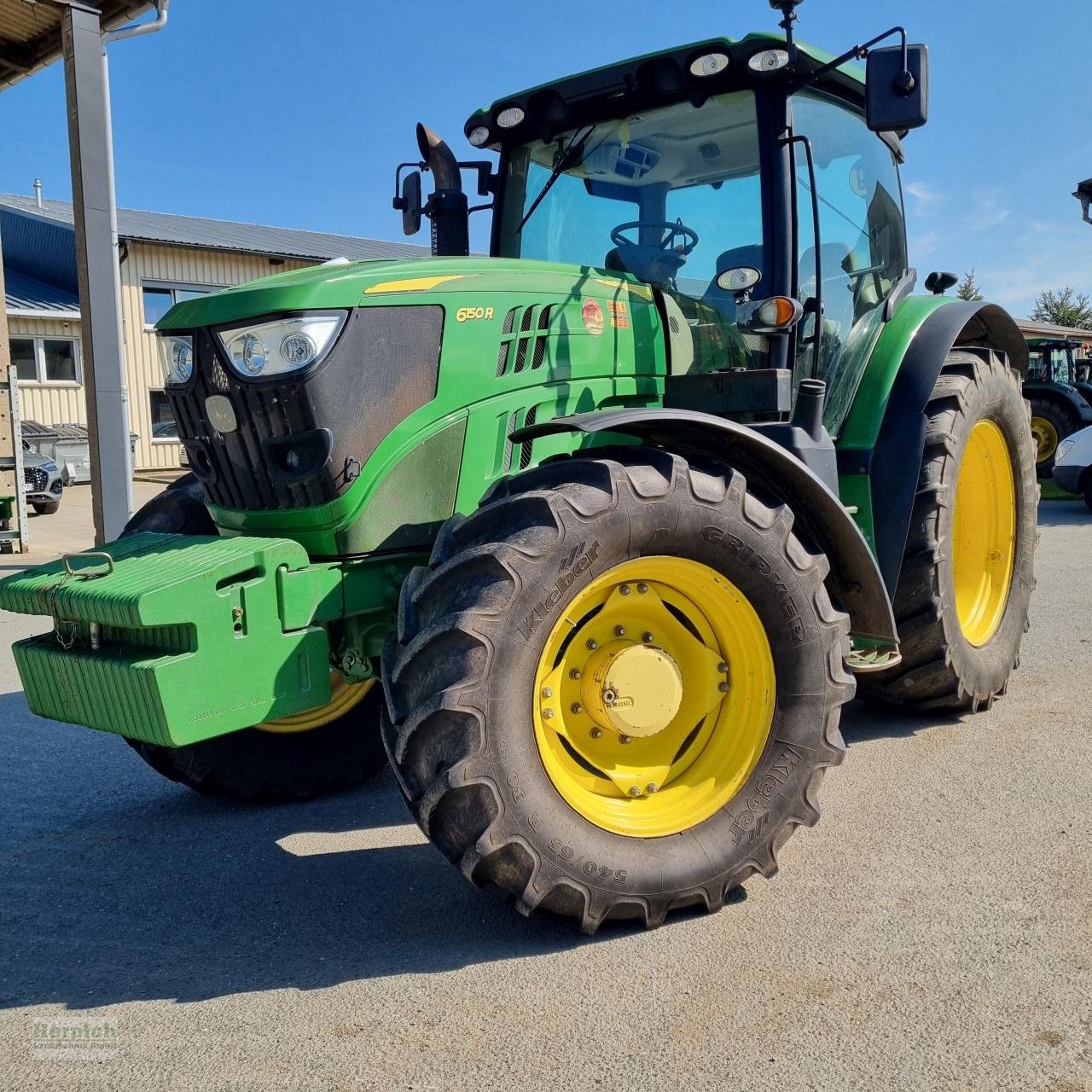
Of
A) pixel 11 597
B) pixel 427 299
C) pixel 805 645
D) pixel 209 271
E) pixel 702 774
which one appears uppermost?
pixel 209 271

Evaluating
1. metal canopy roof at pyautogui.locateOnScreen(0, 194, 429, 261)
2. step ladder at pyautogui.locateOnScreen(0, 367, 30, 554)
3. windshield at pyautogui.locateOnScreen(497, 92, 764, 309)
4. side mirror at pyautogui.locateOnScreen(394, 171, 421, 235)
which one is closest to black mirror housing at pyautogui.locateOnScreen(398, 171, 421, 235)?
side mirror at pyautogui.locateOnScreen(394, 171, 421, 235)

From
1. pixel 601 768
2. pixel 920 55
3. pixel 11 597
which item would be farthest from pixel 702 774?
pixel 920 55

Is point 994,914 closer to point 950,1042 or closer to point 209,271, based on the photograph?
point 950,1042

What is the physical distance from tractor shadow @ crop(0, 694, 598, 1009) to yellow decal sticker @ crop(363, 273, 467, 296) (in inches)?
66.9

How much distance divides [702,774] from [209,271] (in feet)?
69.5

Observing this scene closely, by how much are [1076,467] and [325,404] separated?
11.1 metres

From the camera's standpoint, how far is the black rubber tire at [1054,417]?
574 inches

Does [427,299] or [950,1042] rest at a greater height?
[427,299]

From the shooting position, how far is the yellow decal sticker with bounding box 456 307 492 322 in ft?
10.6

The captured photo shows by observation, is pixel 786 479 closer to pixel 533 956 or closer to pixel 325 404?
pixel 325 404

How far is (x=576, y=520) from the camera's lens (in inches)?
107

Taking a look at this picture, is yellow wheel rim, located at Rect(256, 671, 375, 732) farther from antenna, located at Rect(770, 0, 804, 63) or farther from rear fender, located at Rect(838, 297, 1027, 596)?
antenna, located at Rect(770, 0, 804, 63)

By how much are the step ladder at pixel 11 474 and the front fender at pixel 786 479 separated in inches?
356

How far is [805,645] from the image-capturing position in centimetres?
303
